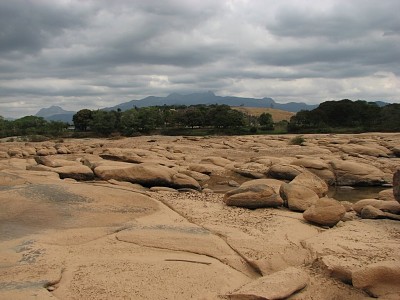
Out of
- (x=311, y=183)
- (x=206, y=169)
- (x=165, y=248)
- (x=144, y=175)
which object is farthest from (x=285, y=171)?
(x=165, y=248)

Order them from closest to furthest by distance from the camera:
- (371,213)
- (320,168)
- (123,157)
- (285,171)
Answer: (371,213)
(285,171)
(320,168)
(123,157)

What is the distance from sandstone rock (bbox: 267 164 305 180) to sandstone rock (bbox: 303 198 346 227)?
9.41 metres

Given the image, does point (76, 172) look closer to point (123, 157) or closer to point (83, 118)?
point (123, 157)

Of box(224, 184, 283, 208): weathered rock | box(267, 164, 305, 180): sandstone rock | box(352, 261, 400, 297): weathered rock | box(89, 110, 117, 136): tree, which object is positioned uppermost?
box(89, 110, 117, 136): tree

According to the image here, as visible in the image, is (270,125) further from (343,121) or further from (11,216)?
(11,216)

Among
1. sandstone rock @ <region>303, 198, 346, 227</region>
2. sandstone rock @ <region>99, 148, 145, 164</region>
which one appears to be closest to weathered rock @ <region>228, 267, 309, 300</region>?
sandstone rock @ <region>303, 198, 346, 227</region>

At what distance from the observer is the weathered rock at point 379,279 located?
6723mm

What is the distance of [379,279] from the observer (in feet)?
22.4

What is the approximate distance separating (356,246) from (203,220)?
3.60 m

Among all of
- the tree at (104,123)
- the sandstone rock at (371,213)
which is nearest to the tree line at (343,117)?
the tree at (104,123)

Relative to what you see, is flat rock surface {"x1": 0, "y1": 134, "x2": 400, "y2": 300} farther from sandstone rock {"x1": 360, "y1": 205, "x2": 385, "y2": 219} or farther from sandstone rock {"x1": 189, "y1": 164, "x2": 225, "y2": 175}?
sandstone rock {"x1": 189, "y1": 164, "x2": 225, "y2": 175}

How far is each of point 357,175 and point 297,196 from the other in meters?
11.0

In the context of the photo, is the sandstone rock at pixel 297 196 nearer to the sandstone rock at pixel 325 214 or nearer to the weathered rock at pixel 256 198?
the weathered rock at pixel 256 198

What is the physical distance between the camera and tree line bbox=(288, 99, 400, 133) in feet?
213
